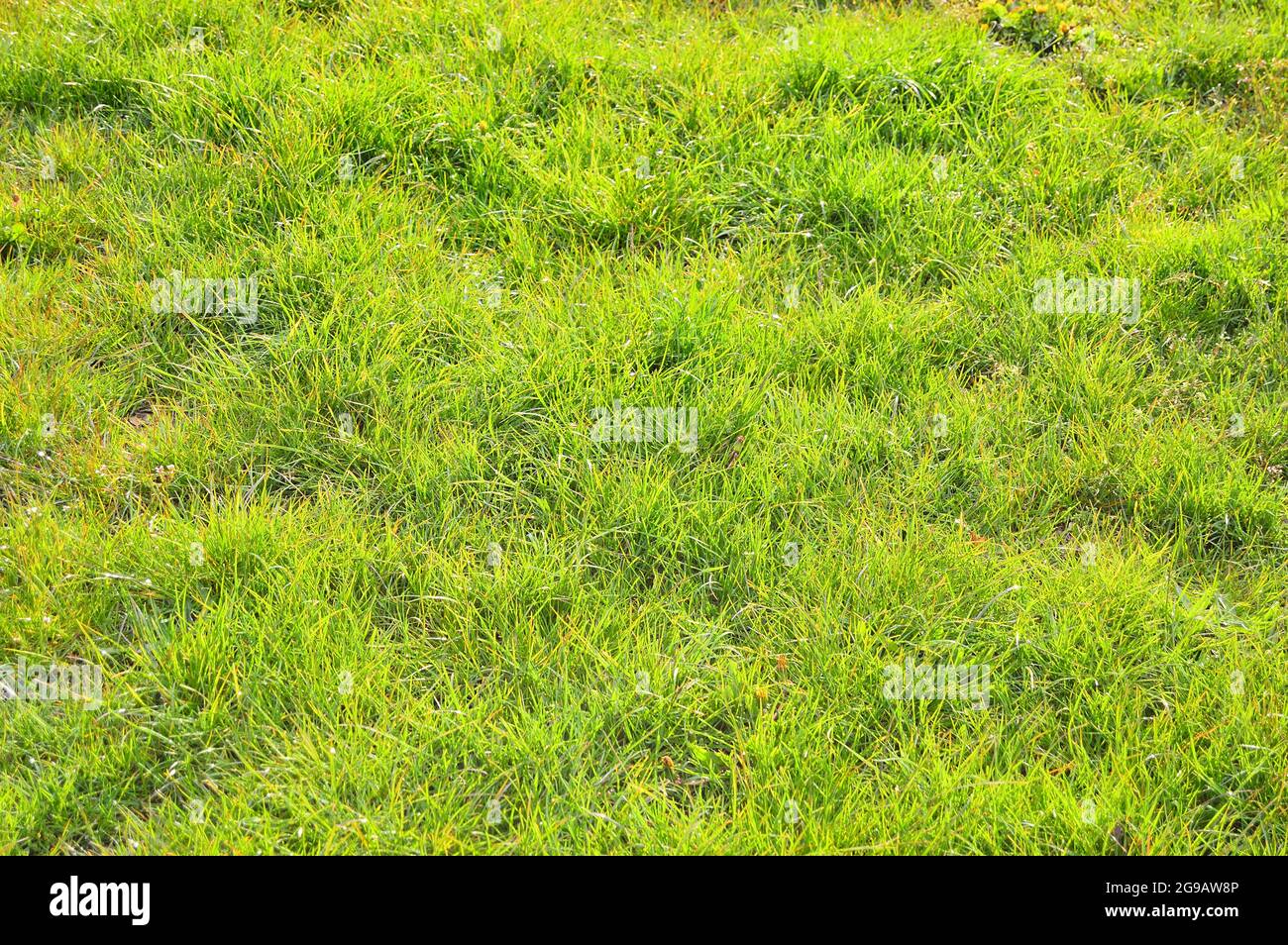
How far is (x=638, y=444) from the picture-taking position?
159 inches

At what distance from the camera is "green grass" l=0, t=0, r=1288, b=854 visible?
3193mm

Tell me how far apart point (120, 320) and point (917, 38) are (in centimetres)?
388

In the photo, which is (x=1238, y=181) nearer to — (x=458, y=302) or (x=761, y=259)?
(x=761, y=259)

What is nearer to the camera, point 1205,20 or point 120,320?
point 120,320

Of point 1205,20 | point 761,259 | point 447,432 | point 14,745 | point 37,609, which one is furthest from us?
point 1205,20

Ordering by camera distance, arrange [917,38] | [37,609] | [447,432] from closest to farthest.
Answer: [37,609]
[447,432]
[917,38]

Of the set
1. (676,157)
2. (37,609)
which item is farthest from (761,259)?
(37,609)

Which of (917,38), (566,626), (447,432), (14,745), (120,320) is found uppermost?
(917,38)

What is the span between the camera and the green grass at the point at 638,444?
3.19m

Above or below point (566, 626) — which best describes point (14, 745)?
below

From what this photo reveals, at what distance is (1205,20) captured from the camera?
596 centimetres

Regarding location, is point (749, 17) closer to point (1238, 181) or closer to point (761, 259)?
point (761, 259)

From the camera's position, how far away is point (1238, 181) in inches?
202

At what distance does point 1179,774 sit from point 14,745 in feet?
10.6
